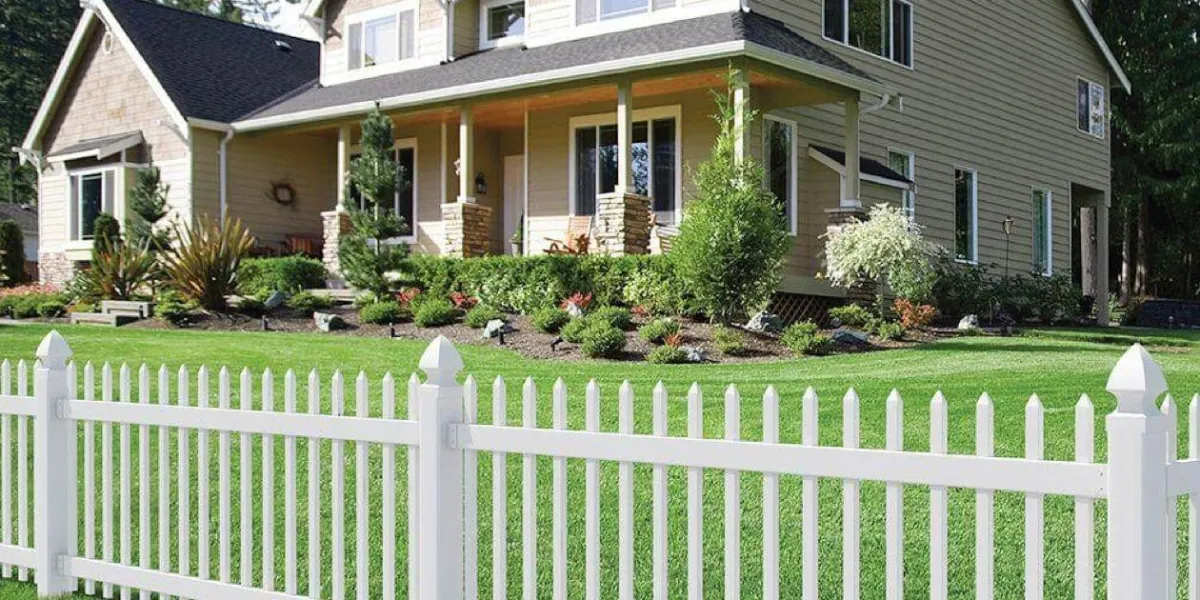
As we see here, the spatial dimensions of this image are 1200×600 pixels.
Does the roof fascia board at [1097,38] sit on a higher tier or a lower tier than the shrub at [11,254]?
higher

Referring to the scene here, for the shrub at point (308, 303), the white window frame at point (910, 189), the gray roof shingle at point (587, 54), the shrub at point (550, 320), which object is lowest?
the shrub at point (550, 320)

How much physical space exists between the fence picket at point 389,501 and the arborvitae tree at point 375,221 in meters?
12.4

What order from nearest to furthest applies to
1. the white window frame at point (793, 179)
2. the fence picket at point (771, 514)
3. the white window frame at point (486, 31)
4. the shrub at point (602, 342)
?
the fence picket at point (771, 514), the shrub at point (602, 342), the white window frame at point (793, 179), the white window frame at point (486, 31)

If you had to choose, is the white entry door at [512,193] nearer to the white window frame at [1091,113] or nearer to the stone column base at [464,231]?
the stone column base at [464,231]

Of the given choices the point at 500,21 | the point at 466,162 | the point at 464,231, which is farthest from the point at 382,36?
the point at 464,231

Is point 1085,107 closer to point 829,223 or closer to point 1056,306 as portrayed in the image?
point 1056,306

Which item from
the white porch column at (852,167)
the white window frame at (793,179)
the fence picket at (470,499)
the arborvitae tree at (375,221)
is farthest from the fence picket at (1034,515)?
the white window frame at (793,179)

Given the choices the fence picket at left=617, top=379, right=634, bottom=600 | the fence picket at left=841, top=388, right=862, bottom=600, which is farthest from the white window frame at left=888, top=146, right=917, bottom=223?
the fence picket at left=841, top=388, right=862, bottom=600

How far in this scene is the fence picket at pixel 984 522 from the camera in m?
2.95

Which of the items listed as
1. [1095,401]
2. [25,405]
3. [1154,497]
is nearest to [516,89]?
[1095,401]

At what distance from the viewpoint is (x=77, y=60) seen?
24.6 m

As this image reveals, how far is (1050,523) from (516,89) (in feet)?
42.4

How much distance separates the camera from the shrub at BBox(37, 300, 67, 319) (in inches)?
728

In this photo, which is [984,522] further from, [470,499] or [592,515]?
[470,499]
